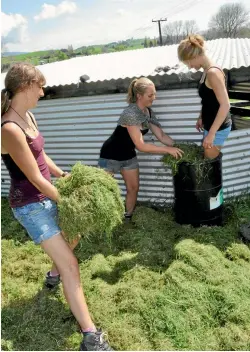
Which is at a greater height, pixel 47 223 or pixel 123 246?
pixel 47 223

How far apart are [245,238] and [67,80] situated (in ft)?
11.5

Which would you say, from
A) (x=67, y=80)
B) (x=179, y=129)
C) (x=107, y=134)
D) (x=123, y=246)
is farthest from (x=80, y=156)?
(x=123, y=246)

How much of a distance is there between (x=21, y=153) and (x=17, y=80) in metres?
0.57

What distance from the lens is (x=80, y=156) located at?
6375 millimetres

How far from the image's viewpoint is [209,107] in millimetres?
4406

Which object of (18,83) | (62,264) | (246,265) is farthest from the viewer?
(246,265)

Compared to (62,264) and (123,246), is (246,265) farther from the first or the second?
(62,264)

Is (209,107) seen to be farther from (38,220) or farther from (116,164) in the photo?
(38,220)

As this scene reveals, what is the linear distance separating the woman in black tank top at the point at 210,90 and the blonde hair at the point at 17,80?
6.30 feet

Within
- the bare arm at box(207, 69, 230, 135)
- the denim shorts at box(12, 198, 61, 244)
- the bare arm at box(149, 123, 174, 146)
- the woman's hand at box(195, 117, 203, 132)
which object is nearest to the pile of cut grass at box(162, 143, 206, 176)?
the bare arm at box(149, 123, 174, 146)

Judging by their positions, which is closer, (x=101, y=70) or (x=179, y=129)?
(x=179, y=129)

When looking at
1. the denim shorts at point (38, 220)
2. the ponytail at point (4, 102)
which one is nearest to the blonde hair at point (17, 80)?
the ponytail at point (4, 102)

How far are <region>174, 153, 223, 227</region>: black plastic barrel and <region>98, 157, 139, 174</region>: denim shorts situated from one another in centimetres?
61

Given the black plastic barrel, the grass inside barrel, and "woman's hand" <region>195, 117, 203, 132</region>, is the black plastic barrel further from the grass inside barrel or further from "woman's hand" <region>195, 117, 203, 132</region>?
the grass inside barrel
